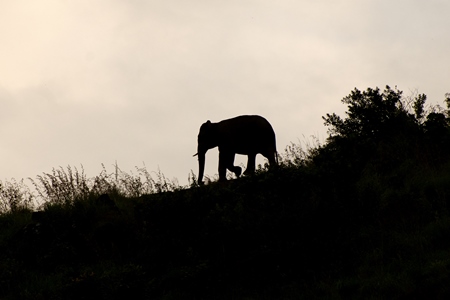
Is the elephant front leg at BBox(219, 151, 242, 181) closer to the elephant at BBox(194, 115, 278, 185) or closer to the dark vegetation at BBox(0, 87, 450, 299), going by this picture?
the elephant at BBox(194, 115, 278, 185)

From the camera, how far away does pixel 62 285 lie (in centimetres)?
1022

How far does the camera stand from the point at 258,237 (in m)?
10.2

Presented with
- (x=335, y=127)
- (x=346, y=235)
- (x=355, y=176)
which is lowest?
(x=346, y=235)

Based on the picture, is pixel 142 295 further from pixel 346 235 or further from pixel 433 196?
pixel 433 196

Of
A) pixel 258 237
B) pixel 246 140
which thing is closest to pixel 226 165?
pixel 246 140

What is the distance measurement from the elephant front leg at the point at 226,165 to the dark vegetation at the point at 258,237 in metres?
2.36

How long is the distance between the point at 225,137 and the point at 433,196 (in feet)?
20.4

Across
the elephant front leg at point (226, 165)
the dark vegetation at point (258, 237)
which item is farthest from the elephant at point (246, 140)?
the dark vegetation at point (258, 237)

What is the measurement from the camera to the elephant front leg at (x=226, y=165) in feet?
51.4

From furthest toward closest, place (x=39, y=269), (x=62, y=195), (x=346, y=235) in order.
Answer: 1. (x=62, y=195)
2. (x=39, y=269)
3. (x=346, y=235)

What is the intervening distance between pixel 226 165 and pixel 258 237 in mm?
5822

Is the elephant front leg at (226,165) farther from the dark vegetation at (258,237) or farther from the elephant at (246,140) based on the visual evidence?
the dark vegetation at (258,237)

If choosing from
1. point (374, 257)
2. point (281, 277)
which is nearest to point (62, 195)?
point (281, 277)

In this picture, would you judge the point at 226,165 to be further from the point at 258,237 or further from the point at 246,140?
the point at 258,237
